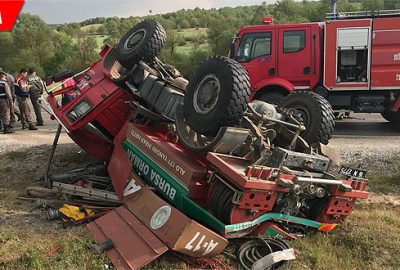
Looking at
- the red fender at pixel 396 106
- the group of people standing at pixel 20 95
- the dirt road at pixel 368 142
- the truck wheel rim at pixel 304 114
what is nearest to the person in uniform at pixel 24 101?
the group of people standing at pixel 20 95

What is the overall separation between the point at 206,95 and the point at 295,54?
638 centimetres

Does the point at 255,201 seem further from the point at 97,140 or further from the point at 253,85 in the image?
the point at 253,85

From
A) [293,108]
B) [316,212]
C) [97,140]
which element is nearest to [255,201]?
[316,212]

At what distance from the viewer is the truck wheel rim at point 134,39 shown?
19.5 feet

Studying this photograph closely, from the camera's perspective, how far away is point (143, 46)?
5.69 meters

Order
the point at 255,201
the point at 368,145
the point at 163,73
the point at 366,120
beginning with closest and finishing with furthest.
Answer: the point at 255,201, the point at 163,73, the point at 368,145, the point at 366,120

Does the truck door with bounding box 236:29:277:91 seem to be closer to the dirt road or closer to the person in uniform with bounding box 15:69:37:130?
the dirt road

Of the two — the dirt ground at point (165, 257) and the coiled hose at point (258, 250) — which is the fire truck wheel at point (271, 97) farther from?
the coiled hose at point (258, 250)

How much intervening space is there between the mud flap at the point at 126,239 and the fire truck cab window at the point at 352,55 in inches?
291

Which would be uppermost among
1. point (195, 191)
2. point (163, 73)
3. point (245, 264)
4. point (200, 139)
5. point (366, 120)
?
point (163, 73)

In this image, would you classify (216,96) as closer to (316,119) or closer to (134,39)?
(316,119)

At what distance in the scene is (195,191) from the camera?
13.1 ft

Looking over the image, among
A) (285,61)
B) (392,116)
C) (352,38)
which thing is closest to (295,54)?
(285,61)

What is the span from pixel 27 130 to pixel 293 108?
311 inches
